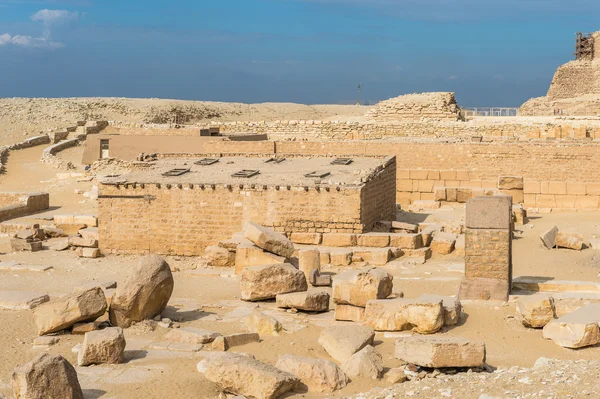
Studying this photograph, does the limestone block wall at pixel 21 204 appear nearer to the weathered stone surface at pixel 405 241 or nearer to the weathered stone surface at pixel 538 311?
the weathered stone surface at pixel 405 241

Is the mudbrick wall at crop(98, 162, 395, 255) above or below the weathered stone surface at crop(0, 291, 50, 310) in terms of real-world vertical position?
above

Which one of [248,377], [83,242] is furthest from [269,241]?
[248,377]

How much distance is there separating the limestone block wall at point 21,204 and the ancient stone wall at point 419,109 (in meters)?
17.5

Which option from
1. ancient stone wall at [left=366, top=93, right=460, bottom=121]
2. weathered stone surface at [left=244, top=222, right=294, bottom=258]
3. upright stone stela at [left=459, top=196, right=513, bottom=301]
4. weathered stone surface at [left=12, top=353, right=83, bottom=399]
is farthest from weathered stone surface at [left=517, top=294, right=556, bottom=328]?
ancient stone wall at [left=366, top=93, right=460, bottom=121]

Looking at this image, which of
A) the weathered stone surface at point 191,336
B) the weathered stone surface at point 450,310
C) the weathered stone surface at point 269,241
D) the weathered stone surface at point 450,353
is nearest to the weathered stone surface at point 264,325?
the weathered stone surface at point 191,336

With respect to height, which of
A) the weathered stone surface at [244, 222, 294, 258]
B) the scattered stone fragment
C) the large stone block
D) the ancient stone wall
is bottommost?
the scattered stone fragment

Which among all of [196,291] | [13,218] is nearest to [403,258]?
[196,291]

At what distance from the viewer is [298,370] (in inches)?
316

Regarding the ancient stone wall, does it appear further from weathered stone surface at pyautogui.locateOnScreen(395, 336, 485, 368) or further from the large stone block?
weathered stone surface at pyautogui.locateOnScreen(395, 336, 485, 368)

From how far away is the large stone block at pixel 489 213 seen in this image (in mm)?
11062

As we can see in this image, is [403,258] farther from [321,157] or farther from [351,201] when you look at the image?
[321,157]

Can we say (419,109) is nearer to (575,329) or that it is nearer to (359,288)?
(359,288)

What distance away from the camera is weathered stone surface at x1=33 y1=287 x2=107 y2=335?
971 cm

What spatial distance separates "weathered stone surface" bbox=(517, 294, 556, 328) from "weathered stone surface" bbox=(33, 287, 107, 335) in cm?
522
